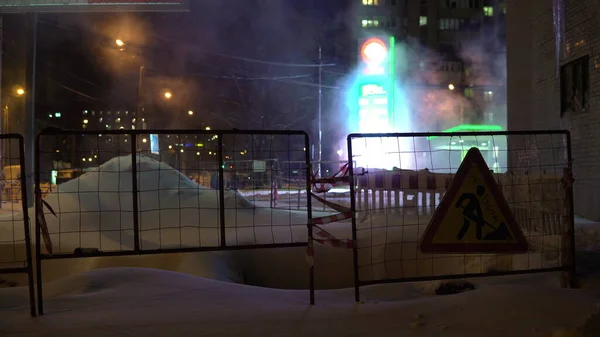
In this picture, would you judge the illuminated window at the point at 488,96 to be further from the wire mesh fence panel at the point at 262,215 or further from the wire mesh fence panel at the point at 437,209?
the wire mesh fence panel at the point at 437,209

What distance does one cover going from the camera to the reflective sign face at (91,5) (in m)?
11.3

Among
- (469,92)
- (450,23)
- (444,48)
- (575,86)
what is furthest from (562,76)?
(450,23)

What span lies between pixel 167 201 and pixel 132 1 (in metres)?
4.80

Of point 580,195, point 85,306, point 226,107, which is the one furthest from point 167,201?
point 226,107

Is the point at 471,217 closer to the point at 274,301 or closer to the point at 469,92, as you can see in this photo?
the point at 274,301

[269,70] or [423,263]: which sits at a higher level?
[269,70]

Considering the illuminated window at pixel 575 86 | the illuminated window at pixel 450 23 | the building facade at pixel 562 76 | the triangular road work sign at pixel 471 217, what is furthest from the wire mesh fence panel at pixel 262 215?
the illuminated window at pixel 450 23

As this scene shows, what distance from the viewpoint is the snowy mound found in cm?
815

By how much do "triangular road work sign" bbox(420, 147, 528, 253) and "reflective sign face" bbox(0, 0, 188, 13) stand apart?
8717 mm

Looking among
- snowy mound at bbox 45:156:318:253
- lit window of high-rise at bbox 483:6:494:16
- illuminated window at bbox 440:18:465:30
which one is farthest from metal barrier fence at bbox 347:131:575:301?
lit window of high-rise at bbox 483:6:494:16

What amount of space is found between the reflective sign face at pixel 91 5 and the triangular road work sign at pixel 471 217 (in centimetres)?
872

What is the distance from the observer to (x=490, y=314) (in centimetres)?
391

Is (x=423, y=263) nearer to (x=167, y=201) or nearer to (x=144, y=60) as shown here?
(x=167, y=201)

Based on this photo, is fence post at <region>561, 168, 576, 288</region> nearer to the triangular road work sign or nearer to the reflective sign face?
the triangular road work sign
